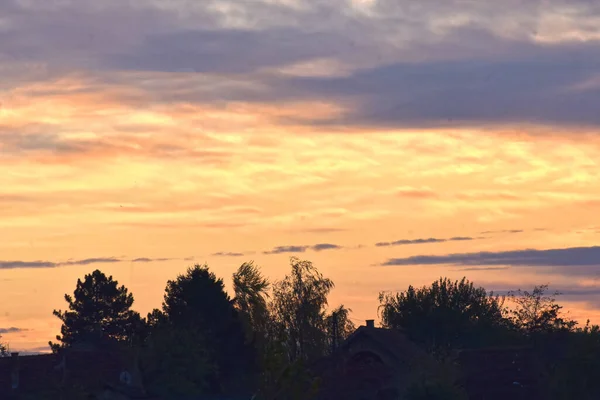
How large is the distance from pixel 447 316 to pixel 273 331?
27952 mm

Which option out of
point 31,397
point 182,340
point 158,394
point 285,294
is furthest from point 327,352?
point 31,397

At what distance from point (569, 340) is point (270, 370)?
29.7 metres

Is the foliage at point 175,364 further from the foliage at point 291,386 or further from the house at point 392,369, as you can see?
the foliage at point 291,386

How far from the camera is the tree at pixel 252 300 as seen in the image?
379 ft

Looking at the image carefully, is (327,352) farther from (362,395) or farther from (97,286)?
(97,286)

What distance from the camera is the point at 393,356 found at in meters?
94.0

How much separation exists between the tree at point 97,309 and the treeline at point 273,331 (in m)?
0.12

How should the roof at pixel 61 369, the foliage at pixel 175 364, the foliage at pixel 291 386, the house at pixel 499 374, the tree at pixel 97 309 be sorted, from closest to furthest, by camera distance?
1. the foliage at pixel 291 386
2. the house at pixel 499 374
3. the roof at pixel 61 369
4. the foliage at pixel 175 364
5. the tree at pixel 97 309

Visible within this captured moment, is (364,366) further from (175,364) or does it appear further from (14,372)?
(14,372)

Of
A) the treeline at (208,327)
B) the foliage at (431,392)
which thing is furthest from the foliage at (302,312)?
the foliage at (431,392)

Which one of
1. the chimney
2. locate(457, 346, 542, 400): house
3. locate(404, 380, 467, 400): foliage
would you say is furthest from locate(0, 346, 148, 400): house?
locate(457, 346, 542, 400): house

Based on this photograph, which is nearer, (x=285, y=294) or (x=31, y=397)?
(x=31, y=397)

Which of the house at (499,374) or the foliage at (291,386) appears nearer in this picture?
the foliage at (291,386)

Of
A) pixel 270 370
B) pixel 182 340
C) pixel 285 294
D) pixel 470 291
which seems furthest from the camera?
pixel 470 291
